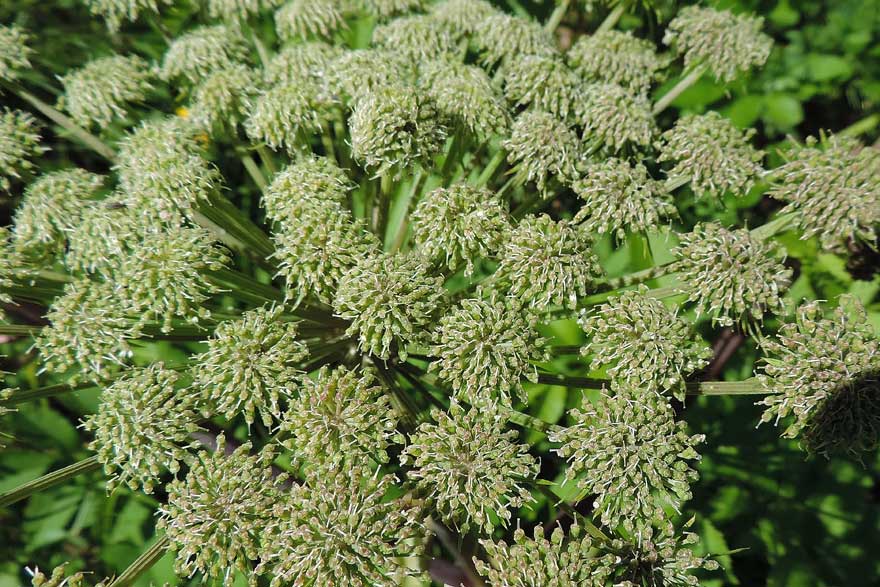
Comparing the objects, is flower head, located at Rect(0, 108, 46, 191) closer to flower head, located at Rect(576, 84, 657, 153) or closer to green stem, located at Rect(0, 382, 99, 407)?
green stem, located at Rect(0, 382, 99, 407)

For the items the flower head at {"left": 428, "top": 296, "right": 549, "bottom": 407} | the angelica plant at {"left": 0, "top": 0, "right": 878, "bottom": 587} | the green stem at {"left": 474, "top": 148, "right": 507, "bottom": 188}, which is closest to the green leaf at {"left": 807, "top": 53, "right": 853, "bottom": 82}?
the angelica plant at {"left": 0, "top": 0, "right": 878, "bottom": 587}

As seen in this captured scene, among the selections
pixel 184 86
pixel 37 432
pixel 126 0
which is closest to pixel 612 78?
pixel 184 86

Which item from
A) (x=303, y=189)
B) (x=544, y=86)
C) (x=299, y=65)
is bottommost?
(x=303, y=189)

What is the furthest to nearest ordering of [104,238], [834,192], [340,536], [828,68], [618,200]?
1. [828,68]
2. [834,192]
3. [618,200]
4. [104,238]
5. [340,536]

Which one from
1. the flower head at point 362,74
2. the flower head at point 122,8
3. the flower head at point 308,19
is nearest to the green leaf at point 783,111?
the flower head at point 362,74

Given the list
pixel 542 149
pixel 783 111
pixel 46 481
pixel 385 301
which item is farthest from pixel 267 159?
pixel 783 111

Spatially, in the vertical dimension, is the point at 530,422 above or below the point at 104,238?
below

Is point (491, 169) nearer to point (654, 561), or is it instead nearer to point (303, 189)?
point (303, 189)
